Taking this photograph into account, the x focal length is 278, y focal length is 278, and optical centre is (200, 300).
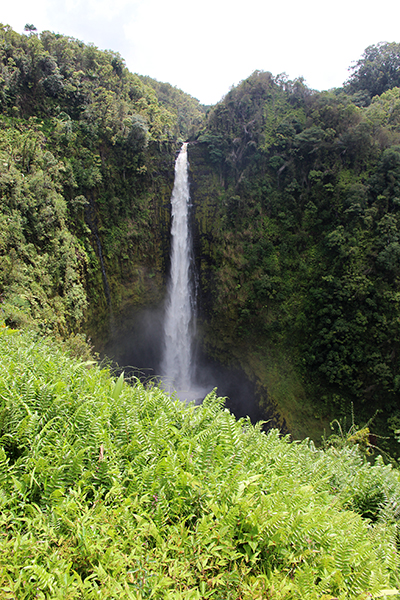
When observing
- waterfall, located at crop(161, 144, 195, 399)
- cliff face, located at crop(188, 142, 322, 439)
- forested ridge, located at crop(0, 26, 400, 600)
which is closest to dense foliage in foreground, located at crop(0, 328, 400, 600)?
forested ridge, located at crop(0, 26, 400, 600)

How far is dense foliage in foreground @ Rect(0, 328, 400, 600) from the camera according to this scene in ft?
4.51

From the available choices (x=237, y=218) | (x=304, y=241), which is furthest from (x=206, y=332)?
(x=304, y=241)

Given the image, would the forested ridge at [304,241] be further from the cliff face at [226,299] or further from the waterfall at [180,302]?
the waterfall at [180,302]

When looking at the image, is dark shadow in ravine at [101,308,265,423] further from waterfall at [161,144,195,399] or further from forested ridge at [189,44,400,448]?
forested ridge at [189,44,400,448]

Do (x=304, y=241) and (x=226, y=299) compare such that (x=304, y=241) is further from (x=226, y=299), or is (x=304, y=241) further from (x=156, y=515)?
(x=156, y=515)

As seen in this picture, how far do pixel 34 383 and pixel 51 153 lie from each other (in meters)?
14.2

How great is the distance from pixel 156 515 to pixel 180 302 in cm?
1627

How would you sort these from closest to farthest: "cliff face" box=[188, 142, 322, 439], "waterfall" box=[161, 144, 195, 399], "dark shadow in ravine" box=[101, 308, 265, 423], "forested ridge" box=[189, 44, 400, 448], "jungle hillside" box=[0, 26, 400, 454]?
"jungle hillside" box=[0, 26, 400, 454], "forested ridge" box=[189, 44, 400, 448], "cliff face" box=[188, 142, 322, 439], "dark shadow in ravine" box=[101, 308, 265, 423], "waterfall" box=[161, 144, 195, 399]

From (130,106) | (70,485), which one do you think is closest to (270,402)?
(70,485)

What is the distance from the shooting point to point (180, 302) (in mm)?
17859

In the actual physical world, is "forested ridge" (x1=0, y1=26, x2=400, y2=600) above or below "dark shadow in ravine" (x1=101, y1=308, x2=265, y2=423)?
above

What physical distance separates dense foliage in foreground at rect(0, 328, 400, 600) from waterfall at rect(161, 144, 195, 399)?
15.3m

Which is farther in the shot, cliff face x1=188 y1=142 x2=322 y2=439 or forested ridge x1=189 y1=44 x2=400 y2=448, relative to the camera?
cliff face x1=188 y1=142 x2=322 y2=439

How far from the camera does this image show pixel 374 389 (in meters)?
12.7
